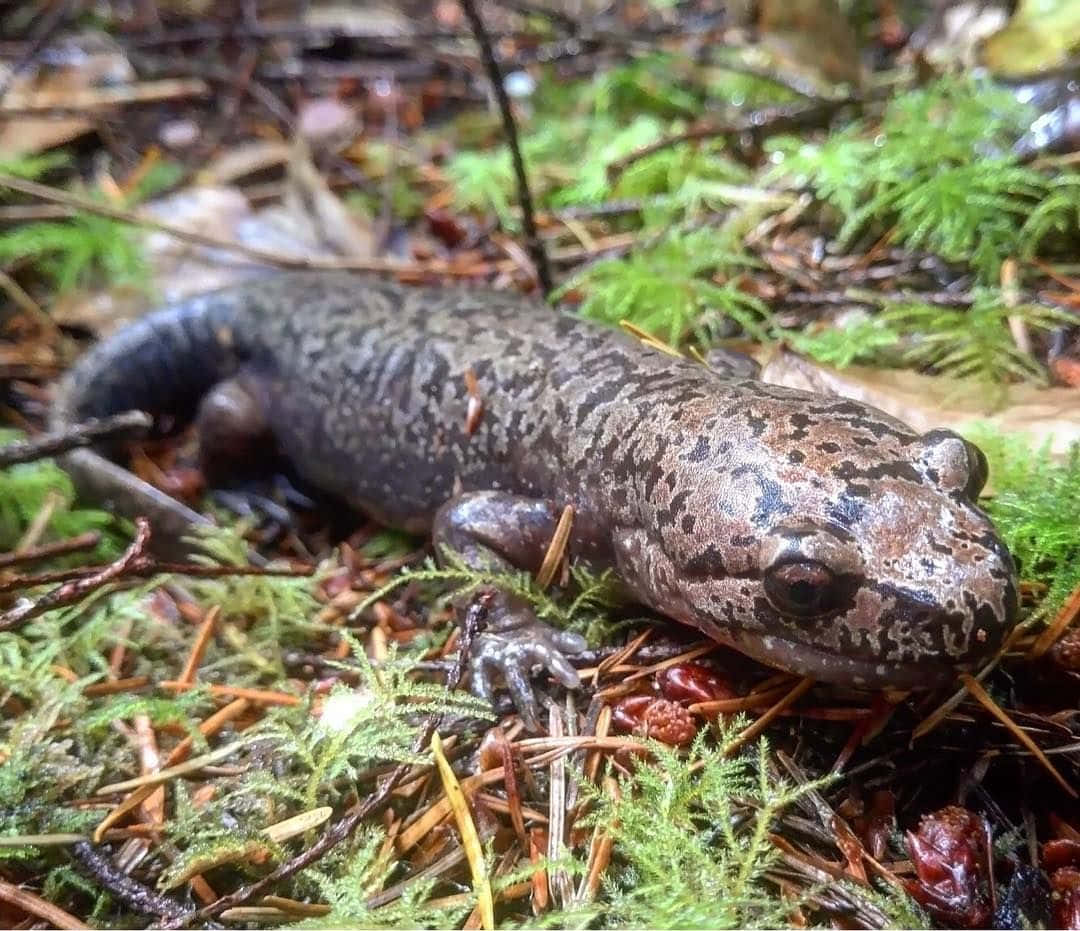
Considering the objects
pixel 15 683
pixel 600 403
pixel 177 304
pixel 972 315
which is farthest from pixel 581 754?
pixel 177 304

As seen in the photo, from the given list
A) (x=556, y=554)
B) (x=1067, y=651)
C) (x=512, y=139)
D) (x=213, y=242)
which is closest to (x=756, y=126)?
(x=512, y=139)

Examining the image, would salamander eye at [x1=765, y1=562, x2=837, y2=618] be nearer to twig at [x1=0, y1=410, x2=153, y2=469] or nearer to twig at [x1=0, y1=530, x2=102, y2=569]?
twig at [x1=0, y1=530, x2=102, y2=569]

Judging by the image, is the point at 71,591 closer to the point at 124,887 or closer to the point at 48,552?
the point at 48,552

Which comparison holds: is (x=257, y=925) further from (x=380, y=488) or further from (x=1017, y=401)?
(x=1017, y=401)

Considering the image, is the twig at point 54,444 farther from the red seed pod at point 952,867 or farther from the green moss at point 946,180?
the green moss at point 946,180

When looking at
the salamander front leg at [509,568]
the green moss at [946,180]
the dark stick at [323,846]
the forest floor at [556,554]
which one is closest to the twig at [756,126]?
the forest floor at [556,554]

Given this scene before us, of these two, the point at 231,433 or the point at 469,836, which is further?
the point at 231,433

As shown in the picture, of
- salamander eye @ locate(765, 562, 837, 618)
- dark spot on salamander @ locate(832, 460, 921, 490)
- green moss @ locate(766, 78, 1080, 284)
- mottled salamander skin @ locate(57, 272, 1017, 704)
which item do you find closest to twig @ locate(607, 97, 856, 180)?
green moss @ locate(766, 78, 1080, 284)
